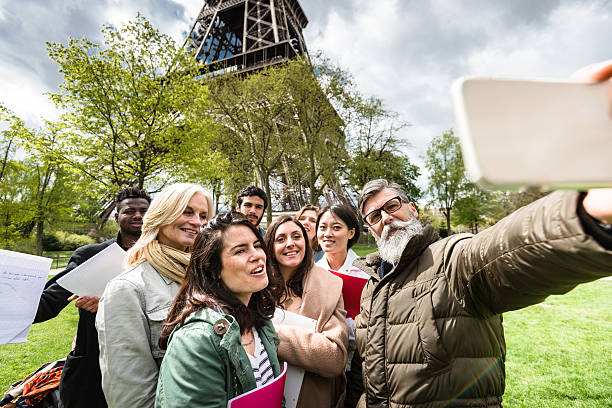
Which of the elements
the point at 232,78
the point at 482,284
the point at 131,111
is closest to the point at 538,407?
the point at 482,284

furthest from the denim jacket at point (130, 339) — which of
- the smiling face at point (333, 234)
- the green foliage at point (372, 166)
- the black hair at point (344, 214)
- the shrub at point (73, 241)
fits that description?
the shrub at point (73, 241)

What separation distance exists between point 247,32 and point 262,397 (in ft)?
116

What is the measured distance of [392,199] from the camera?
2.29 m

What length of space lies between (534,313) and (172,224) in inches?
336

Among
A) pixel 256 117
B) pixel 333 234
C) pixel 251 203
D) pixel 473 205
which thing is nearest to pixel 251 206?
pixel 251 203

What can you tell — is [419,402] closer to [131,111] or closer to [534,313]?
[534,313]

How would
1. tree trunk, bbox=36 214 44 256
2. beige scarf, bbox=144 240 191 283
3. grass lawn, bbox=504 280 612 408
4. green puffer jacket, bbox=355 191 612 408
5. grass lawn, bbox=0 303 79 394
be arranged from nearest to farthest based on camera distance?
1. green puffer jacket, bbox=355 191 612 408
2. beige scarf, bbox=144 240 191 283
3. grass lawn, bbox=504 280 612 408
4. grass lawn, bbox=0 303 79 394
5. tree trunk, bbox=36 214 44 256

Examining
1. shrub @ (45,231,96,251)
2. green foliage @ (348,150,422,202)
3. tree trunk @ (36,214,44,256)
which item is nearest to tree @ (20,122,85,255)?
tree trunk @ (36,214,44,256)

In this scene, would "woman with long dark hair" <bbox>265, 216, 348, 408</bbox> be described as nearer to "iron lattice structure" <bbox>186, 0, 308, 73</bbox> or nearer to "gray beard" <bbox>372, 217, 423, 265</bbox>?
"gray beard" <bbox>372, 217, 423, 265</bbox>

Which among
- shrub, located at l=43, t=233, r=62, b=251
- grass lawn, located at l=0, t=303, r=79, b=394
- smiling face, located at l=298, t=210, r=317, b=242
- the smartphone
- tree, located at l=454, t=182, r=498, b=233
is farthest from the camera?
tree, located at l=454, t=182, r=498, b=233

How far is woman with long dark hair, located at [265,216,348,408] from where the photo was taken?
1.97 meters

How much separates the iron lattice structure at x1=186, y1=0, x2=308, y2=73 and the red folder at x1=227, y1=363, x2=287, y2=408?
2855cm

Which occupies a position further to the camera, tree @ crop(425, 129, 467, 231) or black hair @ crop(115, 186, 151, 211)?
tree @ crop(425, 129, 467, 231)

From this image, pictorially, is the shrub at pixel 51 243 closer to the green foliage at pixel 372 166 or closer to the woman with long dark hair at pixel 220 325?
the green foliage at pixel 372 166
